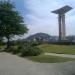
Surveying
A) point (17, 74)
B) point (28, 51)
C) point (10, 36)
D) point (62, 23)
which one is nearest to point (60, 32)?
point (62, 23)

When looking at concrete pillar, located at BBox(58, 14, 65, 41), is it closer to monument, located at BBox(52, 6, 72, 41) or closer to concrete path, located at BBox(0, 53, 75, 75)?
monument, located at BBox(52, 6, 72, 41)

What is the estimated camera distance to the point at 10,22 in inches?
2159

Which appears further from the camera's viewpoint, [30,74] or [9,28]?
[9,28]

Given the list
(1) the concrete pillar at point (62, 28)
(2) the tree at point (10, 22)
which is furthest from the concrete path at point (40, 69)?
(1) the concrete pillar at point (62, 28)

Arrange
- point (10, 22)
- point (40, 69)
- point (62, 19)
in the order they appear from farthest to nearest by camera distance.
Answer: point (62, 19) → point (10, 22) → point (40, 69)

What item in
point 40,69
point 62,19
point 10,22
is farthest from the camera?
point 62,19

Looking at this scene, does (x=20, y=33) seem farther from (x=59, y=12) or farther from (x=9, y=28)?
(x=59, y=12)

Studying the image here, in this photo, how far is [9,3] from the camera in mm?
57156

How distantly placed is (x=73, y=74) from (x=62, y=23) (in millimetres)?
97124

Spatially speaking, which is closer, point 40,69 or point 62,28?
point 40,69

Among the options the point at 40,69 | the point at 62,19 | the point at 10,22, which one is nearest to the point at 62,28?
the point at 62,19

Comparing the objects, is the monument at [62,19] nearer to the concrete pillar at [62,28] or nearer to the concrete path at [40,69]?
the concrete pillar at [62,28]

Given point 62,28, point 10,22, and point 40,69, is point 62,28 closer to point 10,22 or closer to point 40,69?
point 10,22

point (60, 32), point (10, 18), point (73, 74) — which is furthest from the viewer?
point (60, 32)
